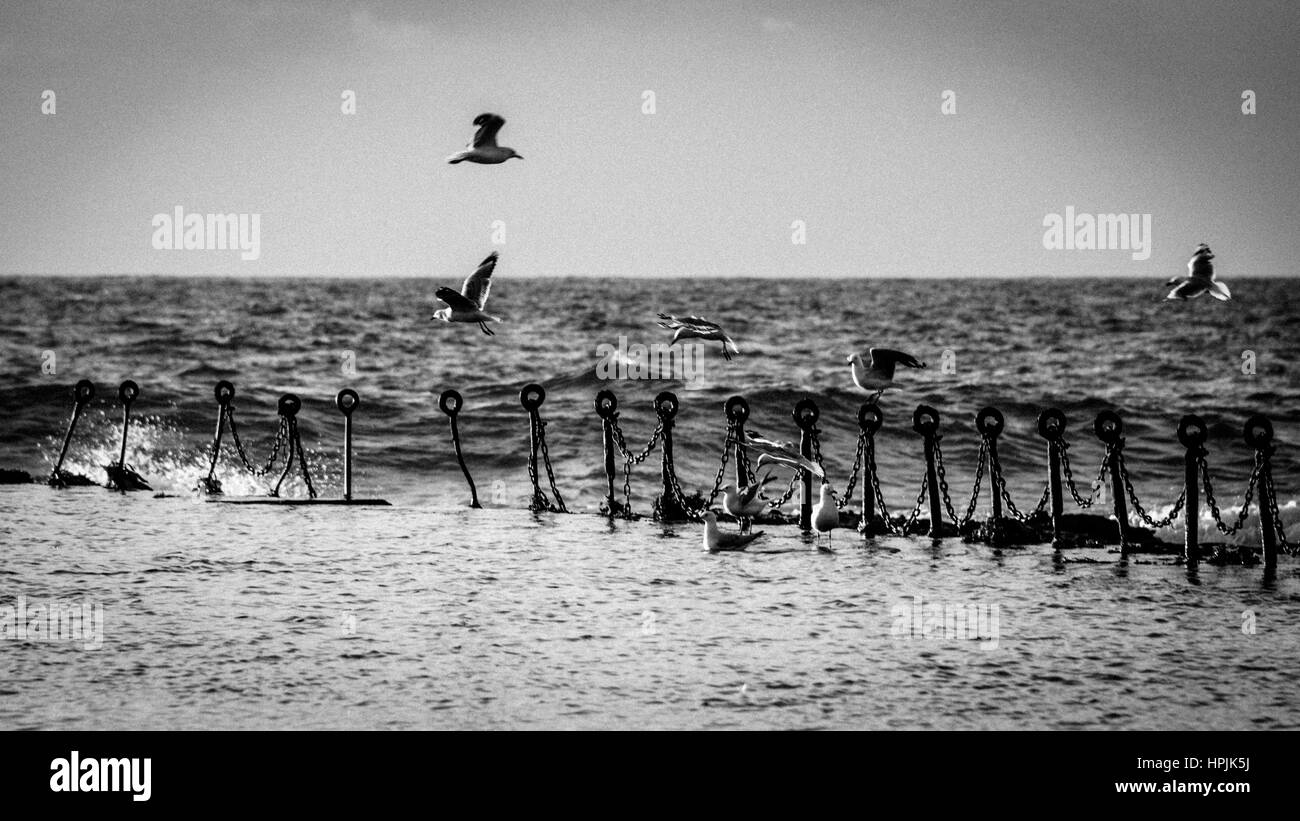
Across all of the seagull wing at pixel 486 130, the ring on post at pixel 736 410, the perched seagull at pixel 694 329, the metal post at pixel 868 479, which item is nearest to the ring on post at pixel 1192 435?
the metal post at pixel 868 479

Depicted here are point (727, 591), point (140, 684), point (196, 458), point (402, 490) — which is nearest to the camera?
point (140, 684)

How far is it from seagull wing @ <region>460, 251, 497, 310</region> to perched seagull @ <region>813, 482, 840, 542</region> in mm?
3985

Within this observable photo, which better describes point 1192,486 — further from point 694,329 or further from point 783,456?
point 694,329

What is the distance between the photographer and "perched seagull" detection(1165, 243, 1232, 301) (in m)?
13.8

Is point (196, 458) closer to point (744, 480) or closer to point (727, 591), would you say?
point (744, 480)

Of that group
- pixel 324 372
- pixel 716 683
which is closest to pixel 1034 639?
pixel 716 683

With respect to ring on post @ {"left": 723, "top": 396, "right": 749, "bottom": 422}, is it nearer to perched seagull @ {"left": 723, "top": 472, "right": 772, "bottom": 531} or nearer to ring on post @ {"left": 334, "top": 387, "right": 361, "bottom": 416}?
perched seagull @ {"left": 723, "top": 472, "right": 772, "bottom": 531}

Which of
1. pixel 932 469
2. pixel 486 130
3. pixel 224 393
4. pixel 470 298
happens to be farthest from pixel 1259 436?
pixel 224 393

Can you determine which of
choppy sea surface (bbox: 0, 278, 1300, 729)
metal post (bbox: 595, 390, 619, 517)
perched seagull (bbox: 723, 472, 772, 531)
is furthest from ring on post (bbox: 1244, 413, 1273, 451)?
metal post (bbox: 595, 390, 619, 517)

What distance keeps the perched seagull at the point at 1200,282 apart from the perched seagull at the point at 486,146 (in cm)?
662

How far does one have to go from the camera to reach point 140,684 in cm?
867

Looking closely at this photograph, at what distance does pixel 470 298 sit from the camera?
14.7 m

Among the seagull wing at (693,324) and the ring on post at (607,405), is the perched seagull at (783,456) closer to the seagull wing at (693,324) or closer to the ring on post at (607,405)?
the seagull wing at (693,324)
